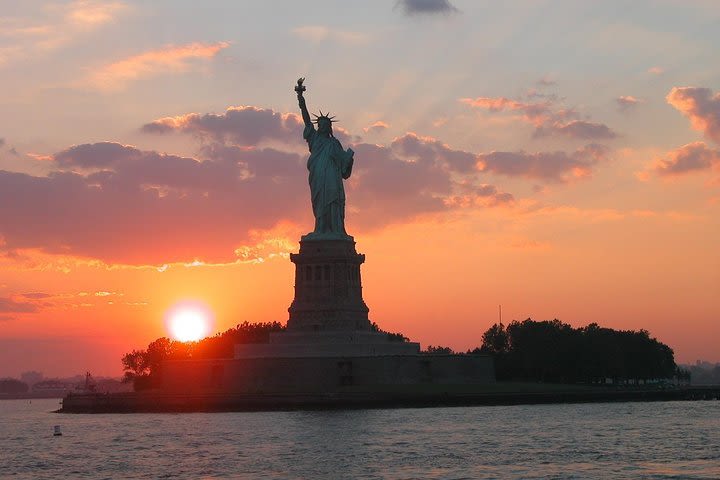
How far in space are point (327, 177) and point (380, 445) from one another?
131ft

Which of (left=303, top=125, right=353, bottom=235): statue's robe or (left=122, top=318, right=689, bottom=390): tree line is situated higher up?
(left=303, top=125, right=353, bottom=235): statue's robe

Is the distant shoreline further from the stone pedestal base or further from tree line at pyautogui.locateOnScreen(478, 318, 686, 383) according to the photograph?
tree line at pyautogui.locateOnScreen(478, 318, 686, 383)

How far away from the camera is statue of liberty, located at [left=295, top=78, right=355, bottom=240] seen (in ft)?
334

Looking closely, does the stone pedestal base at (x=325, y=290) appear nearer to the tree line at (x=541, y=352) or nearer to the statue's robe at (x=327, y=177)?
the statue's robe at (x=327, y=177)

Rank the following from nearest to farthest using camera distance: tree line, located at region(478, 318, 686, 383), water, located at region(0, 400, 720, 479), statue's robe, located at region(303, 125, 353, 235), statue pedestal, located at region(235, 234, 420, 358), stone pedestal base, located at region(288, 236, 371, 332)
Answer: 1. water, located at region(0, 400, 720, 479)
2. statue pedestal, located at region(235, 234, 420, 358)
3. stone pedestal base, located at region(288, 236, 371, 332)
4. statue's robe, located at region(303, 125, 353, 235)
5. tree line, located at region(478, 318, 686, 383)

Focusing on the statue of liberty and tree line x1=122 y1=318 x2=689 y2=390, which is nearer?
the statue of liberty

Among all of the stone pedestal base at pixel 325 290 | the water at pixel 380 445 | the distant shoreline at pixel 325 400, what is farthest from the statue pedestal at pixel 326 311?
the water at pixel 380 445

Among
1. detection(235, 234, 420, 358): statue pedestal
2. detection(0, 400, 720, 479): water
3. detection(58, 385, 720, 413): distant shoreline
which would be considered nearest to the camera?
detection(0, 400, 720, 479): water

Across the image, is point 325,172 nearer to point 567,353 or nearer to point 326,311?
point 326,311

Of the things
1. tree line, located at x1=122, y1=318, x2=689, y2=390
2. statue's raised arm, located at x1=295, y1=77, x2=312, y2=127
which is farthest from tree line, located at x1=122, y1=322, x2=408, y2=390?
statue's raised arm, located at x1=295, y1=77, x2=312, y2=127

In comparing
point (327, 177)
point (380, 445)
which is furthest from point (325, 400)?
point (380, 445)

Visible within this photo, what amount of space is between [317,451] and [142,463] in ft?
25.8

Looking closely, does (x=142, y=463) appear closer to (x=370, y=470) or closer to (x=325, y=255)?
(x=370, y=470)

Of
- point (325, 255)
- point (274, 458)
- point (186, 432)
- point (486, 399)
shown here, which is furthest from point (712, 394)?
point (274, 458)
